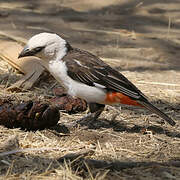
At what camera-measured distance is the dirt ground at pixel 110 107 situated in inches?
159

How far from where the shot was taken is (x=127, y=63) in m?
7.61

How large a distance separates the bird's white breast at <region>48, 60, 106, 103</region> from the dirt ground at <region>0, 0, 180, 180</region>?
1.17 feet

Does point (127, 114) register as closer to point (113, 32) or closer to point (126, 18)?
point (113, 32)

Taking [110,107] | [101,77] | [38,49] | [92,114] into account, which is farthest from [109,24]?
[38,49]

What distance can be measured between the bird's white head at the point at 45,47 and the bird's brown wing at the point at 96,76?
0.10 meters

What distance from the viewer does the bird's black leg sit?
5.11 metres

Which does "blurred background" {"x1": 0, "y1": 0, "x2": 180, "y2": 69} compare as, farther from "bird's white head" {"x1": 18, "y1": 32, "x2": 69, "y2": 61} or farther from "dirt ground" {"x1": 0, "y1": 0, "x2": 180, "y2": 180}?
"bird's white head" {"x1": 18, "y1": 32, "x2": 69, "y2": 61}

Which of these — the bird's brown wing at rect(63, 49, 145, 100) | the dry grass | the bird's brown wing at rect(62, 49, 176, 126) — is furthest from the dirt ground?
the bird's brown wing at rect(63, 49, 145, 100)

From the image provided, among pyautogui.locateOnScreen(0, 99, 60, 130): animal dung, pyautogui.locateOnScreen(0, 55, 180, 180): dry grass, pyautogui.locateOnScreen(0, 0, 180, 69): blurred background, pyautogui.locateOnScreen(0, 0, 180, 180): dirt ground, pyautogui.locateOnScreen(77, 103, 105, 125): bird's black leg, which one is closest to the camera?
pyautogui.locateOnScreen(0, 55, 180, 180): dry grass


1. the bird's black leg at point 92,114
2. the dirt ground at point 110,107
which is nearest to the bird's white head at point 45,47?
the bird's black leg at point 92,114

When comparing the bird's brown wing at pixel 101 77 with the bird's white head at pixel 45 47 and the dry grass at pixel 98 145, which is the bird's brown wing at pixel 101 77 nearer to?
the bird's white head at pixel 45 47

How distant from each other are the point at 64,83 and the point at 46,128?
477 millimetres

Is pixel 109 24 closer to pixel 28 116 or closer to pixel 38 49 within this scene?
pixel 38 49

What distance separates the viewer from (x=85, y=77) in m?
4.90
